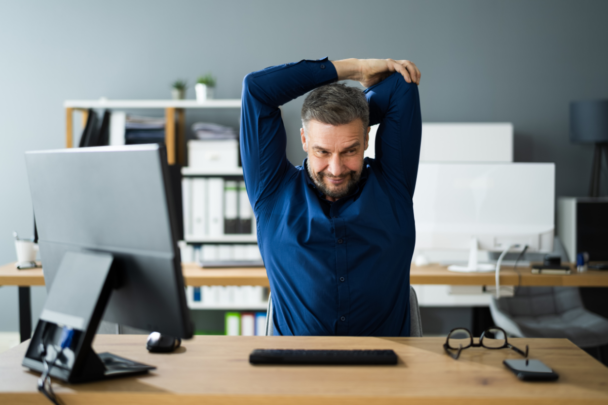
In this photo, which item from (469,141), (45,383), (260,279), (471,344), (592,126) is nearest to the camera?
(45,383)

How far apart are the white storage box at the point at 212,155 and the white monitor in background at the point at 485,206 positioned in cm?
141

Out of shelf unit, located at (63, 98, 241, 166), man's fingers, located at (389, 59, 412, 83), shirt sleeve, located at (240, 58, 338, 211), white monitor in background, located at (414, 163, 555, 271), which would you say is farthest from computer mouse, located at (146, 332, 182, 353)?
shelf unit, located at (63, 98, 241, 166)

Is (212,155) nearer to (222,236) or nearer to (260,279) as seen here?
(222,236)

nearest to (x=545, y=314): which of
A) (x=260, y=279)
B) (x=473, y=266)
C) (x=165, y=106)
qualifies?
(x=473, y=266)

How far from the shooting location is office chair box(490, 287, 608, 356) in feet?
8.82

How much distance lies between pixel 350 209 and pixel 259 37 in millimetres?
2720

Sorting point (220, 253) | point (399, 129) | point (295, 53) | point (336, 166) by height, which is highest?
point (295, 53)

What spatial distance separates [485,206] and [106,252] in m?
1.99

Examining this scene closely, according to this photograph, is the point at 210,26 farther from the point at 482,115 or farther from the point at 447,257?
the point at 447,257

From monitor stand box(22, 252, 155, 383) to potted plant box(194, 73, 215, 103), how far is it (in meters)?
2.65

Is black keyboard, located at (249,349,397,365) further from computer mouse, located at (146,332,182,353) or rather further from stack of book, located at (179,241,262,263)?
stack of book, located at (179,241,262,263)

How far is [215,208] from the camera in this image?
3428 mm

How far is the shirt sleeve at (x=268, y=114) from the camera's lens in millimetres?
1462

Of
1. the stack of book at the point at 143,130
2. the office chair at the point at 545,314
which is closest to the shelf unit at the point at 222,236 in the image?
the stack of book at the point at 143,130
